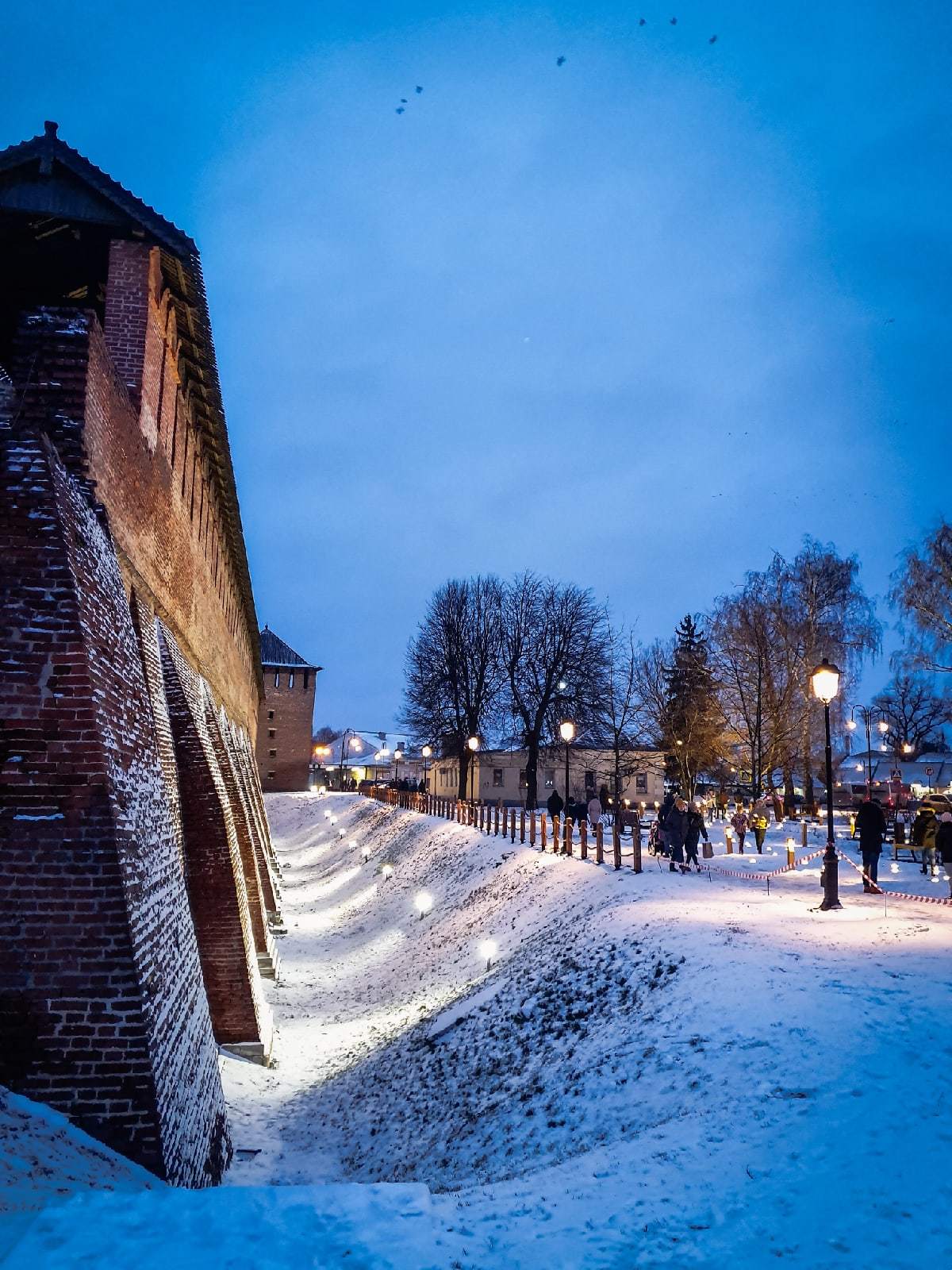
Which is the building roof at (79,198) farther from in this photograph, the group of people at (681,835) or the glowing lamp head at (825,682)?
the group of people at (681,835)

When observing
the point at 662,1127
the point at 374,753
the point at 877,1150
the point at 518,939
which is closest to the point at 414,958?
the point at 518,939

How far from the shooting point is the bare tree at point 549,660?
41.0 m

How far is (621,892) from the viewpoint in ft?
45.1

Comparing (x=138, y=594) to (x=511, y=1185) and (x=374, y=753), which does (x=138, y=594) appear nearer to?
(x=511, y=1185)

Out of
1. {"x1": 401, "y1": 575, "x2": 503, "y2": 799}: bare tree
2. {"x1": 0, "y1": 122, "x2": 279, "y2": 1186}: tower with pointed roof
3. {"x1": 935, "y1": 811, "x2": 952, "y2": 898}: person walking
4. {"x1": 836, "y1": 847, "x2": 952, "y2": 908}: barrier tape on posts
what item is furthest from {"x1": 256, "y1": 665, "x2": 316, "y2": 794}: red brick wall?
{"x1": 0, "y1": 122, "x2": 279, "y2": 1186}: tower with pointed roof

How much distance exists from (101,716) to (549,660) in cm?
3725

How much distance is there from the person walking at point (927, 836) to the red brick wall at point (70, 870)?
15882 millimetres

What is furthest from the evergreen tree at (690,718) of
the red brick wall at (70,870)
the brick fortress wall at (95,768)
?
the red brick wall at (70,870)

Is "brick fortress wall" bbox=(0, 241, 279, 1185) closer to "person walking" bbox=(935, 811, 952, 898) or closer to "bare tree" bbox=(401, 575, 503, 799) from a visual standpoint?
"person walking" bbox=(935, 811, 952, 898)

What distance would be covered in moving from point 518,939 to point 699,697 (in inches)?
1026

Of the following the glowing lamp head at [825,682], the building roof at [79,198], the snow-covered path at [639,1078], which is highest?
the building roof at [79,198]

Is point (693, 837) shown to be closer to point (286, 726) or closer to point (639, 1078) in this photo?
point (639, 1078)

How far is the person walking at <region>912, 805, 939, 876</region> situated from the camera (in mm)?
17203

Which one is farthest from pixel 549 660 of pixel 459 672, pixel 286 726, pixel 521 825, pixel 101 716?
pixel 101 716
